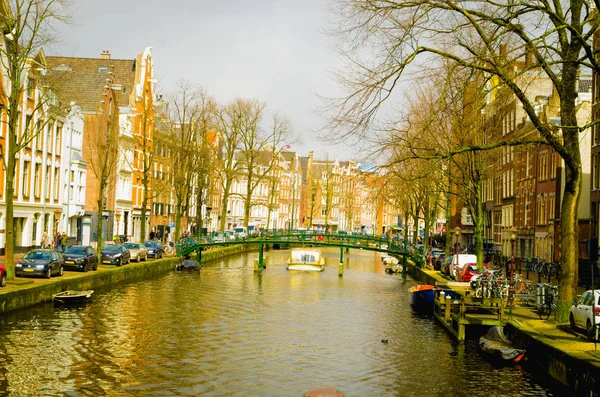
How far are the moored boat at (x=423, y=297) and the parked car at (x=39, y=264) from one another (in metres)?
19.9

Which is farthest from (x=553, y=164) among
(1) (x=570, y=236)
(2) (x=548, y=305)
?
(1) (x=570, y=236)

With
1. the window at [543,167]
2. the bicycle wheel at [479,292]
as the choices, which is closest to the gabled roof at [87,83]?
the window at [543,167]

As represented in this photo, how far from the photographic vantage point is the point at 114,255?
56.1 metres

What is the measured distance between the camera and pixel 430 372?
88.3 ft

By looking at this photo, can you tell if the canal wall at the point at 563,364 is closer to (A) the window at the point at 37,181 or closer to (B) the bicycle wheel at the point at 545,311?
(B) the bicycle wheel at the point at 545,311

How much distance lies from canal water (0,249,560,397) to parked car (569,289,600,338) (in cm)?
252

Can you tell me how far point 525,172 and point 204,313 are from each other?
1650 inches

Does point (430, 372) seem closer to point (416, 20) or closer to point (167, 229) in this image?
point (416, 20)

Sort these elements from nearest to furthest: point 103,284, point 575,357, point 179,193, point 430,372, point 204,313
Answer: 1. point 575,357
2. point 430,372
3. point 204,313
4. point 103,284
5. point 179,193

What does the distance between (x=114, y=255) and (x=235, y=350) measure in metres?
28.4

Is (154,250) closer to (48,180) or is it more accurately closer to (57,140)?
(48,180)

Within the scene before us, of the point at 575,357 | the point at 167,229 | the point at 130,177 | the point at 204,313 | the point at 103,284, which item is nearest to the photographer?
the point at 575,357

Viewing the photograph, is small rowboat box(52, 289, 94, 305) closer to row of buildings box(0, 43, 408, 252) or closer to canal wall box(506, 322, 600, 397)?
row of buildings box(0, 43, 408, 252)

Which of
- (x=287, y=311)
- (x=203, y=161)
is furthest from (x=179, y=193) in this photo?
(x=287, y=311)
